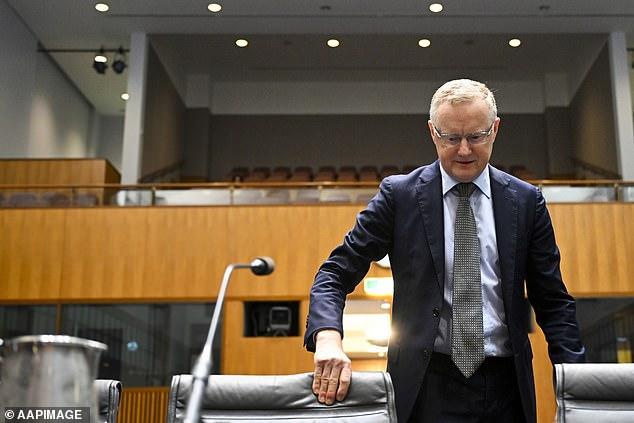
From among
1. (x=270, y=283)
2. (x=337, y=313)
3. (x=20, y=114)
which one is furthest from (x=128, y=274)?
(x=337, y=313)

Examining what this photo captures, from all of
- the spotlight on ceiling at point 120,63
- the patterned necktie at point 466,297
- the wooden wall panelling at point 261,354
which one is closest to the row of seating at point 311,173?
the spotlight on ceiling at point 120,63

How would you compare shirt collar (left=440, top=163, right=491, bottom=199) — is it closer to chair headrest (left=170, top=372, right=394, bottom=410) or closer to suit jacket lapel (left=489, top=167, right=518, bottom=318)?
suit jacket lapel (left=489, top=167, right=518, bottom=318)

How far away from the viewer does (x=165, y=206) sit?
9.90m

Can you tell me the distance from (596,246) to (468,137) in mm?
8156

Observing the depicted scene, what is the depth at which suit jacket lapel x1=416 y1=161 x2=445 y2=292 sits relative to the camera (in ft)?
6.19

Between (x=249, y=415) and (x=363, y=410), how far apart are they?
0.76 feet

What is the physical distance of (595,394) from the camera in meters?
1.68

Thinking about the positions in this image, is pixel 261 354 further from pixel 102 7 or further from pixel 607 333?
pixel 102 7

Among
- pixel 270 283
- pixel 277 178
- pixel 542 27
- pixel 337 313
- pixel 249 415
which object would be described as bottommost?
pixel 249 415

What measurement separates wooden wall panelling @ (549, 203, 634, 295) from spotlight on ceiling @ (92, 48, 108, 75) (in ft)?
24.2

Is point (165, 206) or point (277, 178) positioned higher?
point (277, 178)

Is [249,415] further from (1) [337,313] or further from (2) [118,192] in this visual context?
(2) [118,192]

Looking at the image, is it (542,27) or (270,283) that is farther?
(542,27)

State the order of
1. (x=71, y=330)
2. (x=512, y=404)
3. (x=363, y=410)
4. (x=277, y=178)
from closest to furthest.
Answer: (x=363, y=410) → (x=512, y=404) → (x=71, y=330) → (x=277, y=178)
